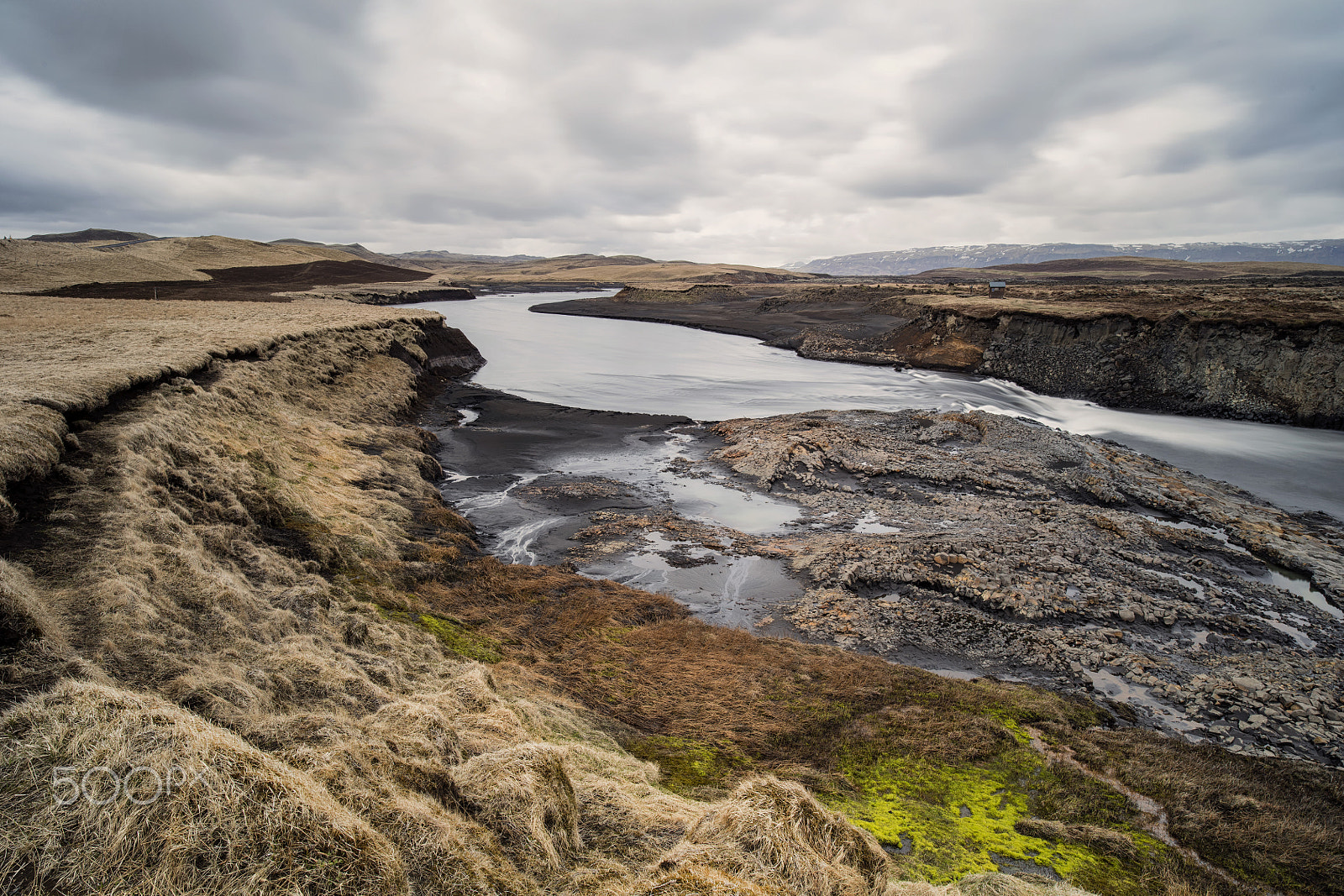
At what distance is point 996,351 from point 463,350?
3893 centimetres

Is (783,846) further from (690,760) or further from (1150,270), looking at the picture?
(1150,270)

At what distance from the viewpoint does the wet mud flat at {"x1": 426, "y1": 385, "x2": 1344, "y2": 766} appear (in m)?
10.3

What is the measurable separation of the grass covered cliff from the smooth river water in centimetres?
1956

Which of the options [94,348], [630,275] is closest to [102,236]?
[630,275]

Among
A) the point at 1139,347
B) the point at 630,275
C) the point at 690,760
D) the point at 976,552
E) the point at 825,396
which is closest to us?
the point at 690,760

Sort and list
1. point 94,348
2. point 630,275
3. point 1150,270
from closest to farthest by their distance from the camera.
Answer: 1. point 94,348
2. point 1150,270
3. point 630,275

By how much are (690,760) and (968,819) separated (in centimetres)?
313

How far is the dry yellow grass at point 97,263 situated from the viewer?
45250 mm

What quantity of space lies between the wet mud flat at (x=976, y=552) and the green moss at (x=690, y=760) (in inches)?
167

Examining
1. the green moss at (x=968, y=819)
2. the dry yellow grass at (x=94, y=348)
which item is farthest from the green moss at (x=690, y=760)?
the dry yellow grass at (x=94, y=348)

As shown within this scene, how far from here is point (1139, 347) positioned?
3631 centimetres

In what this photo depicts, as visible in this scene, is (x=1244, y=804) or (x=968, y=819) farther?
(x=1244, y=804)

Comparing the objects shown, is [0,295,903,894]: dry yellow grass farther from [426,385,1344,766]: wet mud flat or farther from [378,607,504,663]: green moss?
A: [426,385,1344,766]: wet mud flat

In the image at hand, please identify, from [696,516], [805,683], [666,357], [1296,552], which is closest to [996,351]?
[666,357]
